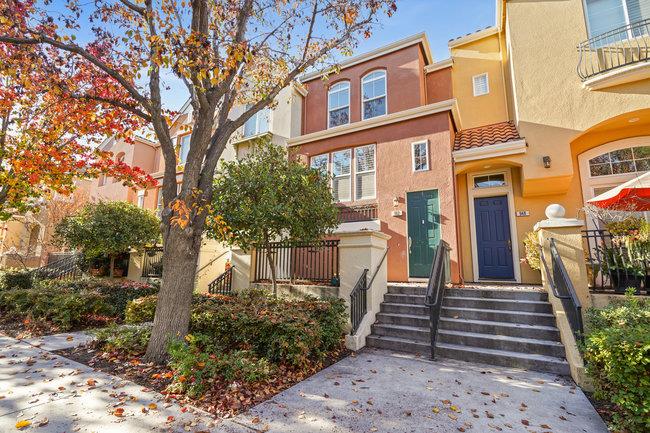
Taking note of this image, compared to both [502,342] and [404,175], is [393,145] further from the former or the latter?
[502,342]

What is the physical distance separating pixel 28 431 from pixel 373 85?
12.1m

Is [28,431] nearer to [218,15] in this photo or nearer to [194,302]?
[194,302]

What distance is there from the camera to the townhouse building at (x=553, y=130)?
7.93 m

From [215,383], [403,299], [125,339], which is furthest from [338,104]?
[215,383]

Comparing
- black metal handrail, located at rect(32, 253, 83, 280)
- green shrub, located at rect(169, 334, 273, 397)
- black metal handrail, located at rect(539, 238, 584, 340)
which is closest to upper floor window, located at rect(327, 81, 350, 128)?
black metal handrail, located at rect(539, 238, 584, 340)

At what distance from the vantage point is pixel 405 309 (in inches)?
270

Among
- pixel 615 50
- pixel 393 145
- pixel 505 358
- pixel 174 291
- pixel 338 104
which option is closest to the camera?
pixel 174 291

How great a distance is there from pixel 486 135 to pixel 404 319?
6.61m

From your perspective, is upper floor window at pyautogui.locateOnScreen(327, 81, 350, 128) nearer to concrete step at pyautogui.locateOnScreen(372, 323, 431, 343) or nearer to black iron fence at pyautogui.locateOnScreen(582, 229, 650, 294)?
concrete step at pyautogui.locateOnScreen(372, 323, 431, 343)

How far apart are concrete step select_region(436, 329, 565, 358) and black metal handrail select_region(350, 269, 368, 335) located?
1.53 m

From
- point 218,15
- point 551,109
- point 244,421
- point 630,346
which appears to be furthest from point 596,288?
point 218,15

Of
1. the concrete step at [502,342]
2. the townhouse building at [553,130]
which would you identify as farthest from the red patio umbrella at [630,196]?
the concrete step at [502,342]

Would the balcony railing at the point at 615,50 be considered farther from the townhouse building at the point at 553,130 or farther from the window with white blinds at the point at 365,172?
the window with white blinds at the point at 365,172

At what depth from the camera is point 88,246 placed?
38.4 feet
